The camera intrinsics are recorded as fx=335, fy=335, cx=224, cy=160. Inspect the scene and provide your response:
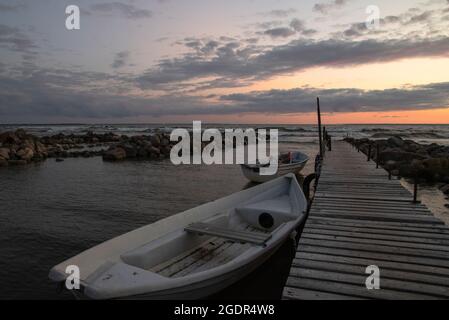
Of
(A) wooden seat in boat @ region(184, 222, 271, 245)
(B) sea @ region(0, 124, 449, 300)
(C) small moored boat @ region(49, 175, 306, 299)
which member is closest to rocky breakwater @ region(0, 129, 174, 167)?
(B) sea @ region(0, 124, 449, 300)

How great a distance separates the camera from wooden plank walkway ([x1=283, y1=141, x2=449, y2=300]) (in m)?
3.78

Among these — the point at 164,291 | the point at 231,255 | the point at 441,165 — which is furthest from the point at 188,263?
the point at 441,165

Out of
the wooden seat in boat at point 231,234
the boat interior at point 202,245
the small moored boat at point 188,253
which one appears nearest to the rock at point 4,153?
the small moored boat at point 188,253

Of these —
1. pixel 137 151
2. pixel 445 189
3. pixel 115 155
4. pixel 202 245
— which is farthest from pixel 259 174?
pixel 137 151

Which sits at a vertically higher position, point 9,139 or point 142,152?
point 9,139

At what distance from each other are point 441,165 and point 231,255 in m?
15.2

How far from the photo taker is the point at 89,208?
38.8 feet

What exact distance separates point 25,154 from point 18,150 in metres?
1.34

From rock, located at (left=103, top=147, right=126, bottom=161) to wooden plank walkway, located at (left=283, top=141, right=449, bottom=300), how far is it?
20.9 m

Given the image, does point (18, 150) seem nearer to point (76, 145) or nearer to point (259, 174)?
point (76, 145)

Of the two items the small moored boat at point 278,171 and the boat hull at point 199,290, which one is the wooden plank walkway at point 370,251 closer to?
the boat hull at point 199,290

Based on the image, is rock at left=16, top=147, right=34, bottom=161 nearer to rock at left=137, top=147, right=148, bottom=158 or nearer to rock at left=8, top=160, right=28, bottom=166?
rock at left=8, top=160, right=28, bottom=166

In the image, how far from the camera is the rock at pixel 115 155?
26.2m

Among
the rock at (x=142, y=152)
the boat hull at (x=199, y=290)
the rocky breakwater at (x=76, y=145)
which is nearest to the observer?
the boat hull at (x=199, y=290)
